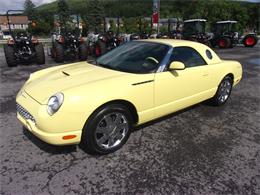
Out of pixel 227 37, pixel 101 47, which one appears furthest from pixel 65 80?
pixel 227 37

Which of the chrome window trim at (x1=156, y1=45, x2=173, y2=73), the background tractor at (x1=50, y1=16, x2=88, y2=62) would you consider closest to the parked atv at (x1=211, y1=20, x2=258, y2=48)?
the background tractor at (x1=50, y1=16, x2=88, y2=62)

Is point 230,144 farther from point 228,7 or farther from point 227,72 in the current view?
point 228,7

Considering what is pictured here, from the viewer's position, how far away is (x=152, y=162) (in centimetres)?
292

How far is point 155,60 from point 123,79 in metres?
0.71

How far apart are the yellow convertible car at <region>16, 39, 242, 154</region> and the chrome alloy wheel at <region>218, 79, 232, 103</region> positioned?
454 millimetres

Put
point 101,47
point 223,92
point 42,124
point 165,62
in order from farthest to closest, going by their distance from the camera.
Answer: point 101,47
point 223,92
point 165,62
point 42,124

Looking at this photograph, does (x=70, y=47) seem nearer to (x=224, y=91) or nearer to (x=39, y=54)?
(x=39, y=54)

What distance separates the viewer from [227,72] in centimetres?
464

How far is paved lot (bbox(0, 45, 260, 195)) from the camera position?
8.22 feet

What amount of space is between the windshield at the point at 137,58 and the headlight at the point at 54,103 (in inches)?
42.4

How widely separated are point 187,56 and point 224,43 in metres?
14.8

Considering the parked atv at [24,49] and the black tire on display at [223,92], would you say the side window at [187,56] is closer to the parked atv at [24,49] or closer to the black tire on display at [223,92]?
the black tire on display at [223,92]

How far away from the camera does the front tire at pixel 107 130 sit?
9.16 feet

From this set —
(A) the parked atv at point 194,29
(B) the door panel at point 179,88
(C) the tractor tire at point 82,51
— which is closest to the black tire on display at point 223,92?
(B) the door panel at point 179,88
